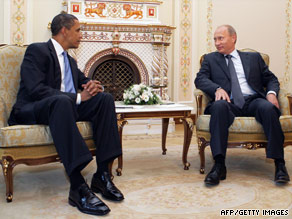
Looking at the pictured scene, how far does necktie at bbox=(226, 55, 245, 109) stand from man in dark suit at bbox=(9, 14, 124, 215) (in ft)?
3.78

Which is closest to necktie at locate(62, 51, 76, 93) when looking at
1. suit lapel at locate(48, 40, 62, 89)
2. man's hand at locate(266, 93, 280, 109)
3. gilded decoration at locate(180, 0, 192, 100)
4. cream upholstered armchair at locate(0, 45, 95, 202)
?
suit lapel at locate(48, 40, 62, 89)

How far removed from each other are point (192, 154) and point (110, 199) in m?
1.56

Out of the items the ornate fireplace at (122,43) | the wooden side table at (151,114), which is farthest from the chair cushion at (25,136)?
the ornate fireplace at (122,43)

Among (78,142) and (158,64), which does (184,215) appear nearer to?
(78,142)

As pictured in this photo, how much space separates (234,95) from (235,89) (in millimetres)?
60

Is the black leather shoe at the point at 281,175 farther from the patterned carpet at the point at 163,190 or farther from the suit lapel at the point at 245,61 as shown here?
the suit lapel at the point at 245,61

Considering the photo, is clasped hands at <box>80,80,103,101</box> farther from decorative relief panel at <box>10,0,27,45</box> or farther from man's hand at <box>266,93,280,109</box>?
decorative relief panel at <box>10,0,27,45</box>

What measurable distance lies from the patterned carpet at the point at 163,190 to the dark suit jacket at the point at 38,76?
541mm

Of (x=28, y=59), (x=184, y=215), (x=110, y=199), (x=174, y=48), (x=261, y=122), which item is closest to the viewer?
(x=184, y=215)

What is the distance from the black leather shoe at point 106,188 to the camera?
87.0 inches

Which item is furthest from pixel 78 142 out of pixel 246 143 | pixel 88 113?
pixel 246 143

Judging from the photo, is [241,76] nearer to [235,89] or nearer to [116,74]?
[235,89]

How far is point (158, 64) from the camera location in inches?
199

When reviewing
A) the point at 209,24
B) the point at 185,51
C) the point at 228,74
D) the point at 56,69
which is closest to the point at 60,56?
the point at 56,69
